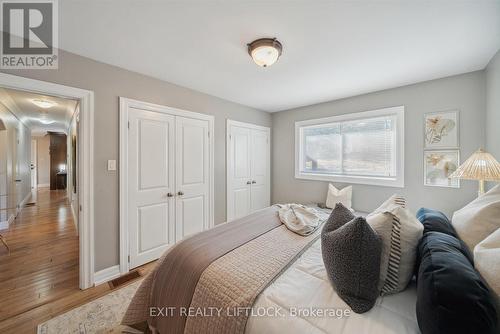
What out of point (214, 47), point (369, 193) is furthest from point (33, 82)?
point (369, 193)

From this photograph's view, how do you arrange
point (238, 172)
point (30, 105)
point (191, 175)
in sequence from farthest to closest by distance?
1. point (30, 105)
2. point (238, 172)
3. point (191, 175)

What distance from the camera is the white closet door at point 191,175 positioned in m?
2.83

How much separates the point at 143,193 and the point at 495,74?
4086mm

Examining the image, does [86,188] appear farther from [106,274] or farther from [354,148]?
[354,148]

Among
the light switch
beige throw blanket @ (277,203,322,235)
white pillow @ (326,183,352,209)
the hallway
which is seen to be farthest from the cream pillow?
the hallway

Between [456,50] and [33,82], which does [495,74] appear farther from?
[33,82]

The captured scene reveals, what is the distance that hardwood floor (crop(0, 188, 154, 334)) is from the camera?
5.54 ft

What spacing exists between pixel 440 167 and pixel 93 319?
4.07 metres

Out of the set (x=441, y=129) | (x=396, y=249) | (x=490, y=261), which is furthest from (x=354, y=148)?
(x=490, y=261)

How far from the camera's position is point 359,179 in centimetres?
311

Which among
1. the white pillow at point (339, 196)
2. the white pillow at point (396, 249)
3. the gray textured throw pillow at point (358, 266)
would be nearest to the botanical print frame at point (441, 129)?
the white pillow at point (339, 196)

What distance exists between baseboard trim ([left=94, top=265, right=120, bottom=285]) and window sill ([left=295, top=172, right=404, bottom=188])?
10.4ft

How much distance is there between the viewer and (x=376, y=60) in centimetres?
210

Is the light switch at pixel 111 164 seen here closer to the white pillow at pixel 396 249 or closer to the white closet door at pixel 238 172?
the white closet door at pixel 238 172
